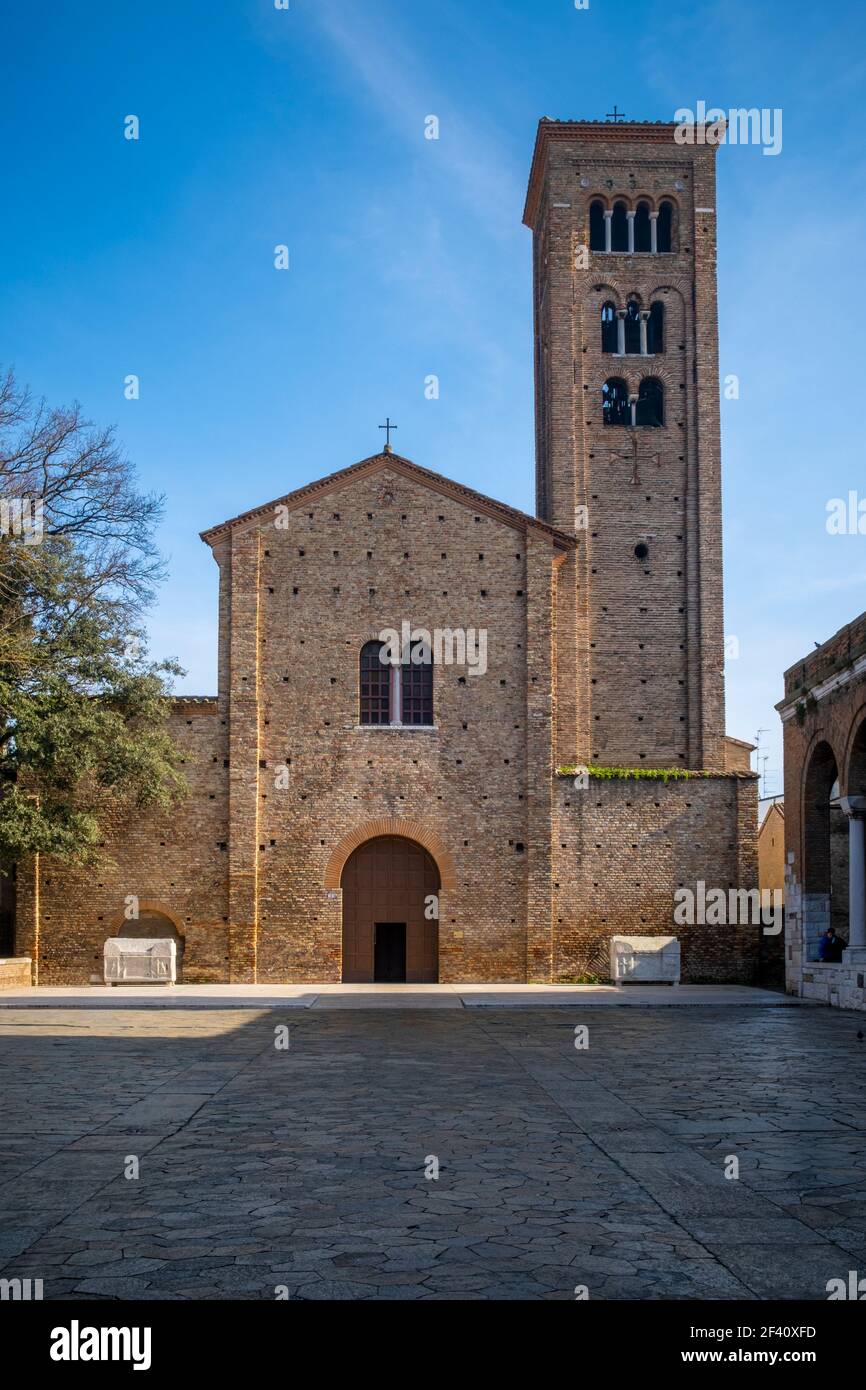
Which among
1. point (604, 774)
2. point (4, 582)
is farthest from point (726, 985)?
point (4, 582)

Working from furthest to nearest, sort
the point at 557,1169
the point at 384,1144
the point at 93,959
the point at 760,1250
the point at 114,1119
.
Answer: the point at 93,959, the point at 114,1119, the point at 384,1144, the point at 557,1169, the point at 760,1250

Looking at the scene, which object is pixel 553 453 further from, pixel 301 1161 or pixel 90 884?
pixel 301 1161

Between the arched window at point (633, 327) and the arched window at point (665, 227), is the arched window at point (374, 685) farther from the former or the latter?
the arched window at point (665, 227)

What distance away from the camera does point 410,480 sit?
1091 inches

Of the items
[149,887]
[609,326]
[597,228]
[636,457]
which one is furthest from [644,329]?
[149,887]

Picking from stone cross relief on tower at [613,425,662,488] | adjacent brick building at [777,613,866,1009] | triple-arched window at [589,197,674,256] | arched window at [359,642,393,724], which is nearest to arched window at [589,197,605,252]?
triple-arched window at [589,197,674,256]

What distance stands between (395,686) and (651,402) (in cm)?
1022

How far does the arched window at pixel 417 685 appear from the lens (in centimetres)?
2716

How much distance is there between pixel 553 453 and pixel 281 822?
36.0 ft

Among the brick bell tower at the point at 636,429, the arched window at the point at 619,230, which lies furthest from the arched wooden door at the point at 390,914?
the arched window at the point at 619,230

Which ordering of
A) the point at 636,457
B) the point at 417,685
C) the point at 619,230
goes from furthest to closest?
the point at 619,230 → the point at 636,457 → the point at 417,685

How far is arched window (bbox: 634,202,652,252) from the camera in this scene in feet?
105

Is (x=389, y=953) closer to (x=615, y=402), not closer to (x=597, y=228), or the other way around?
(x=615, y=402)
